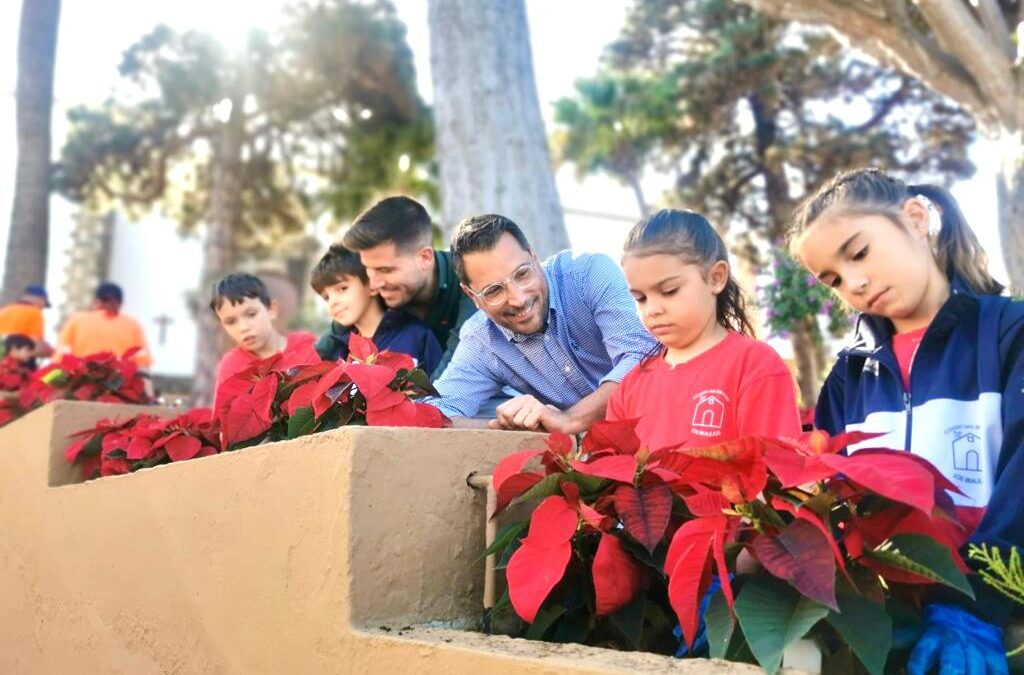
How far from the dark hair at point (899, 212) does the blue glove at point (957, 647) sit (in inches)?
37.0

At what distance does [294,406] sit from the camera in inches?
108

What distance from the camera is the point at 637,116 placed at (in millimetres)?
21547

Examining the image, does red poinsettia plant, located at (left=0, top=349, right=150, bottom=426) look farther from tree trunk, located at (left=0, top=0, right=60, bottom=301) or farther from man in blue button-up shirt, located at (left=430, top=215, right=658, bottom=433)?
tree trunk, located at (left=0, top=0, right=60, bottom=301)

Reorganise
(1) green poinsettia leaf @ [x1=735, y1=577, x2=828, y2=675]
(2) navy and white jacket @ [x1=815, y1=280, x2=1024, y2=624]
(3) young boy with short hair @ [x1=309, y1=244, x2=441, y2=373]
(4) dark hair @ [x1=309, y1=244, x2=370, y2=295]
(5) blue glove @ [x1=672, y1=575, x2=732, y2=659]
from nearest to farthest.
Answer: (1) green poinsettia leaf @ [x1=735, y1=577, x2=828, y2=675] → (5) blue glove @ [x1=672, y1=575, x2=732, y2=659] → (2) navy and white jacket @ [x1=815, y1=280, x2=1024, y2=624] → (3) young boy with short hair @ [x1=309, y1=244, x2=441, y2=373] → (4) dark hair @ [x1=309, y1=244, x2=370, y2=295]

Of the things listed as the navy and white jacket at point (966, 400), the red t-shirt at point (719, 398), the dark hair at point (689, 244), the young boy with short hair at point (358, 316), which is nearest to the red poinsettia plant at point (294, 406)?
the red t-shirt at point (719, 398)

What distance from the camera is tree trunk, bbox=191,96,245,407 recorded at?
1934 cm

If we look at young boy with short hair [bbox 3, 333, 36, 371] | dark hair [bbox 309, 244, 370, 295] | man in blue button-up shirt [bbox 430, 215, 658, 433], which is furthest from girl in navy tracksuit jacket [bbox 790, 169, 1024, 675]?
young boy with short hair [bbox 3, 333, 36, 371]

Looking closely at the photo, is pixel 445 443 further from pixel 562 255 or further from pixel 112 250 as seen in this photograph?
pixel 112 250

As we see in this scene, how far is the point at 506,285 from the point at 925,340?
3.92 feet

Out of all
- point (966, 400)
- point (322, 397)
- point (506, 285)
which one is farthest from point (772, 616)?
point (506, 285)

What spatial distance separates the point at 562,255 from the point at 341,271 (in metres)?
1.01

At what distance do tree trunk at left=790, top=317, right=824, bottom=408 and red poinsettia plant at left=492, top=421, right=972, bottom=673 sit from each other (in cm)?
686

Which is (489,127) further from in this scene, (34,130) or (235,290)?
(34,130)

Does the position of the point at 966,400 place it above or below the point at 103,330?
below
